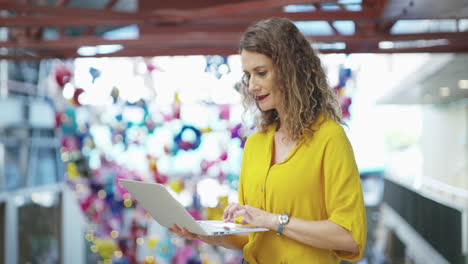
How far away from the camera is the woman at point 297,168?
1721 mm

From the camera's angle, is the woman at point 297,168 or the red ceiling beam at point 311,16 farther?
the red ceiling beam at point 311,16

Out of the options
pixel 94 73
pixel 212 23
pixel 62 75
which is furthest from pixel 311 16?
pixel 62 75

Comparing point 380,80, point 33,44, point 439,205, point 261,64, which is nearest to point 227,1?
point 33,44

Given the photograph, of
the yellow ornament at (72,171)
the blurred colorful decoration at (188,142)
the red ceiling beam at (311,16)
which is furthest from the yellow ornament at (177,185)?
the red ceiling beam at (311,16)

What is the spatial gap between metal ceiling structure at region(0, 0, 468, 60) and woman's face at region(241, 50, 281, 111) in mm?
2835

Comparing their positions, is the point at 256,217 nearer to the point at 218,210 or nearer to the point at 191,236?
the point at 191,236

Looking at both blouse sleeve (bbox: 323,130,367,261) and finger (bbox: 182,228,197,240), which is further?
finger (bbox: 182,228,197,240)

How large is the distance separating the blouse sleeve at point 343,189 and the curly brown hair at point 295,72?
104 mm

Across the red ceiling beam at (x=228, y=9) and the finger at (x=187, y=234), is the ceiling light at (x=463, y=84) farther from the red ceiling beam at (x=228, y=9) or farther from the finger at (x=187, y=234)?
the finger at (x=187, y=234)

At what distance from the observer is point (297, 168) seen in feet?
5.82

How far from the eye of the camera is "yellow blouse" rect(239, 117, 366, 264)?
1.72 meters

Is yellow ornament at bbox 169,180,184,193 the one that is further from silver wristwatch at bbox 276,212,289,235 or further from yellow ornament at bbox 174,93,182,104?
silver wristwatch at bbox 276,212,289,235

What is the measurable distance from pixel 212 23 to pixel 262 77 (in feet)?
12.0

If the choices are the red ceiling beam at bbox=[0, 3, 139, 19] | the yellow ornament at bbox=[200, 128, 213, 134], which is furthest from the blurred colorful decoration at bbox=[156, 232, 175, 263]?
the red ceiling beam at bbox=[0, 3, 139, 19]
